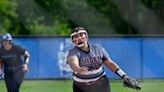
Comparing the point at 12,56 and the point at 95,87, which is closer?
the point at 95,87

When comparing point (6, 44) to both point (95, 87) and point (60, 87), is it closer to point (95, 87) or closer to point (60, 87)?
point (95, 87)

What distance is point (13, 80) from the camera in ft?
38.0

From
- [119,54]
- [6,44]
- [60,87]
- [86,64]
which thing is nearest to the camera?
[86,64]

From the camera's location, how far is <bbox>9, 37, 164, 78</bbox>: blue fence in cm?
2033

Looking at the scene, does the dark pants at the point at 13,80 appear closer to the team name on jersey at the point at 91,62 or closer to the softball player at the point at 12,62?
the softball player at the point at 12,62

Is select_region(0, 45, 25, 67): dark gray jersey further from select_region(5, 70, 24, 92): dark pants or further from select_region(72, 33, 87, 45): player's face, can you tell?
select_region(72, 33, 87, 45): player's face

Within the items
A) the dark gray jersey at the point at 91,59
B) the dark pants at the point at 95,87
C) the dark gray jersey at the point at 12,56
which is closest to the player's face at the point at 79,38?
the dark gray jersey at the point at 91,59

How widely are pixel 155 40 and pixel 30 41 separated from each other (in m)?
4.16

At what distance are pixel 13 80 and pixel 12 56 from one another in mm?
494

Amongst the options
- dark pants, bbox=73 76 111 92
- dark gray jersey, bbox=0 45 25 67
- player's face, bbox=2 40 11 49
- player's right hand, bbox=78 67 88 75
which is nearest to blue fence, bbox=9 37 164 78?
dark gray jersey, bbox=0 45 25 67

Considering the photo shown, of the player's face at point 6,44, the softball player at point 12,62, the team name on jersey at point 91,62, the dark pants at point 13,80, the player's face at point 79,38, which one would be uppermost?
the player's face at point 79,38

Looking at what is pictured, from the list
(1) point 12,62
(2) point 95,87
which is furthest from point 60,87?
(2) point 95,87

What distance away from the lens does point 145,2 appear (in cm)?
3694

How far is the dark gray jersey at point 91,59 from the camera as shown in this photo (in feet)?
24.7
